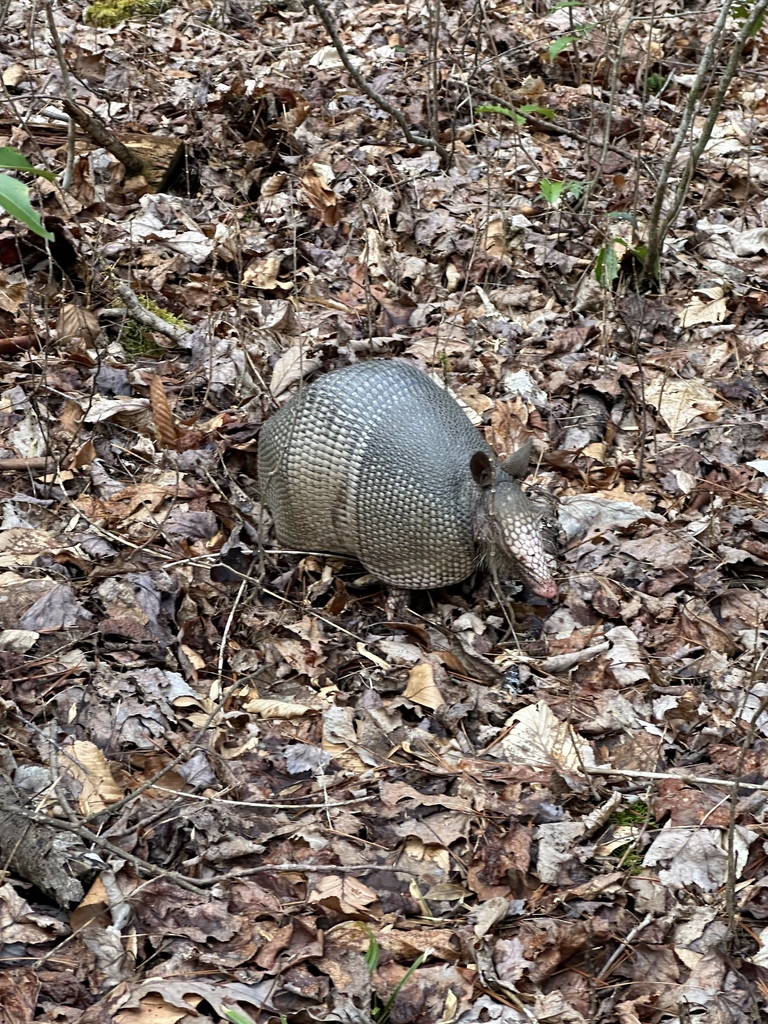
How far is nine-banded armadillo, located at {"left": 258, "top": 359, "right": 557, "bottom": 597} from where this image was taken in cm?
522

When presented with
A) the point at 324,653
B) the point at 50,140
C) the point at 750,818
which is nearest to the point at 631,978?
the point at 750,818

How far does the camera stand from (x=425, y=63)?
8.23m

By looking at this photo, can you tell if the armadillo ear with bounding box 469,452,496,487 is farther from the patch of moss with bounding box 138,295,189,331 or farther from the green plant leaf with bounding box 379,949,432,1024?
the patch of moss with bounding box 138,295,189,331

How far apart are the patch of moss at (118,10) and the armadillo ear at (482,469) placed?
649 cm

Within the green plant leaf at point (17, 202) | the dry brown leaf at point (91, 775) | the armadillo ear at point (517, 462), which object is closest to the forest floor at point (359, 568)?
the dry brown leaf at point (91, 775)

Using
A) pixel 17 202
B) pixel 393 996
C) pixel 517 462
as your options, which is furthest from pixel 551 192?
pixel 393 996

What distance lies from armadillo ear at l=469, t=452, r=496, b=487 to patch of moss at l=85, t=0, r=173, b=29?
21.3 ft

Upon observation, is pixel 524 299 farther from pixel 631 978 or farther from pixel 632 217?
pixel 631 978

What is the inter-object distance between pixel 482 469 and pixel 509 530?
313 mm

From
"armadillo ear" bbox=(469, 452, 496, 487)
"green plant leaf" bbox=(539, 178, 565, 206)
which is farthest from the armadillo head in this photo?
"green plant leaf" bbox=(539, 178, 565, 206)

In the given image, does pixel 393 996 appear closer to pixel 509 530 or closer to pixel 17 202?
pixel 509 530

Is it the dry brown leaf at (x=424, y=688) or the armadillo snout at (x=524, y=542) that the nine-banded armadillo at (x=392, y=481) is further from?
the dry brown leaf at (x=424, y=688)

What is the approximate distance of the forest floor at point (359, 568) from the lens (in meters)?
3.53

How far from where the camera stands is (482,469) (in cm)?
504
